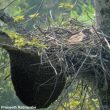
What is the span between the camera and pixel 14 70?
14.1 feet

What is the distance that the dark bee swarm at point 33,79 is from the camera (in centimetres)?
427

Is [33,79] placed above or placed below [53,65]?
below

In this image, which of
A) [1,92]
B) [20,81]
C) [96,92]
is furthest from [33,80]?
[1,92]

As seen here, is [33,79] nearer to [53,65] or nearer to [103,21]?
[53,65]

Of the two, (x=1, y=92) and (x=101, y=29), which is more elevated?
(x=101, y=29)

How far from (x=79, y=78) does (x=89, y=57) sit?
1.62 ft

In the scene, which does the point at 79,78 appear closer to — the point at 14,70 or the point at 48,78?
the point at 48,78

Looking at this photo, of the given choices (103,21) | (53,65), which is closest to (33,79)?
A: (53,65)

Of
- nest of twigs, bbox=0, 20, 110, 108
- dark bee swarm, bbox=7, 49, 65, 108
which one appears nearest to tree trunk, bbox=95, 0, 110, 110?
nest of twigs, bbox=0, 20, 110, 108

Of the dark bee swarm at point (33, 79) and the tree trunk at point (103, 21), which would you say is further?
the tree trunk at point (103, 21)

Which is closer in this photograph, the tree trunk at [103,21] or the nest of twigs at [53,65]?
the nest of twigs at [53,65]

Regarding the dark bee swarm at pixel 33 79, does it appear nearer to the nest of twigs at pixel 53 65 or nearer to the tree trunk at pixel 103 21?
the nest of twigs at pixel 53 65

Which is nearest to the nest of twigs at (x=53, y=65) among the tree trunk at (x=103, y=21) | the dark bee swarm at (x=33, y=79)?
the dark bee swarm at (x=33, y=79)

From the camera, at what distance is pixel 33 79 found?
437 cm
